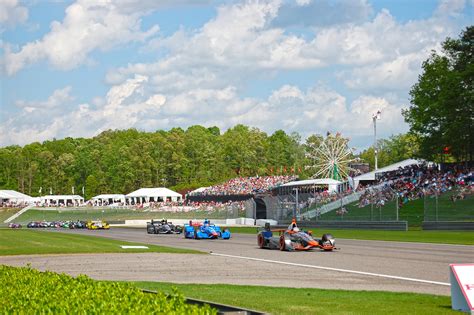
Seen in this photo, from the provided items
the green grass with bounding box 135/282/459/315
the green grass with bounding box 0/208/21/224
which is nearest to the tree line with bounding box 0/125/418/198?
the green grass with bounding box 0/208/21/224

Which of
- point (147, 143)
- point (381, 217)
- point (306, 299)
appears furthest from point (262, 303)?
point (147, 143)

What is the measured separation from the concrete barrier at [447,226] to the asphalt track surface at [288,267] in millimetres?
13776

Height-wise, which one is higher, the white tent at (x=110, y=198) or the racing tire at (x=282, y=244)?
the white tent at (x=110, y=198)

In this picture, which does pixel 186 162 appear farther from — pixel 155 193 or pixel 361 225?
pixel 361 225

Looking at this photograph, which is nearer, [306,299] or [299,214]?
[306,299]

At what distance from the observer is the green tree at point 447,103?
231 feet

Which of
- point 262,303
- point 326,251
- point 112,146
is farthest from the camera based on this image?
point 112,146

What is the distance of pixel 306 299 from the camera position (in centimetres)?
1535

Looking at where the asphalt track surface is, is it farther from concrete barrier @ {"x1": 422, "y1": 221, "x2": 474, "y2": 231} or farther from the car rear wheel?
concrete barrier @ {"x1": 422, "y1": 221, "x2": 474, "y2": 231}

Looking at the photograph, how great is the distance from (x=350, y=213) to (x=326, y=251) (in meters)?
31.9

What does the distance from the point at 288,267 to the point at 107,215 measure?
3751 inches

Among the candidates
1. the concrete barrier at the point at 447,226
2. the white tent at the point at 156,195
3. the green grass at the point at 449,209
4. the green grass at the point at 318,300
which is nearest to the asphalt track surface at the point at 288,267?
the green grass at the point at 318,300

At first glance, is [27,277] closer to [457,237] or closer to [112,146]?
[457,237]

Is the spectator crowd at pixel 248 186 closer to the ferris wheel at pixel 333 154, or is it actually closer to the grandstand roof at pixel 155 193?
the ferris wheel at pixel 333 154
